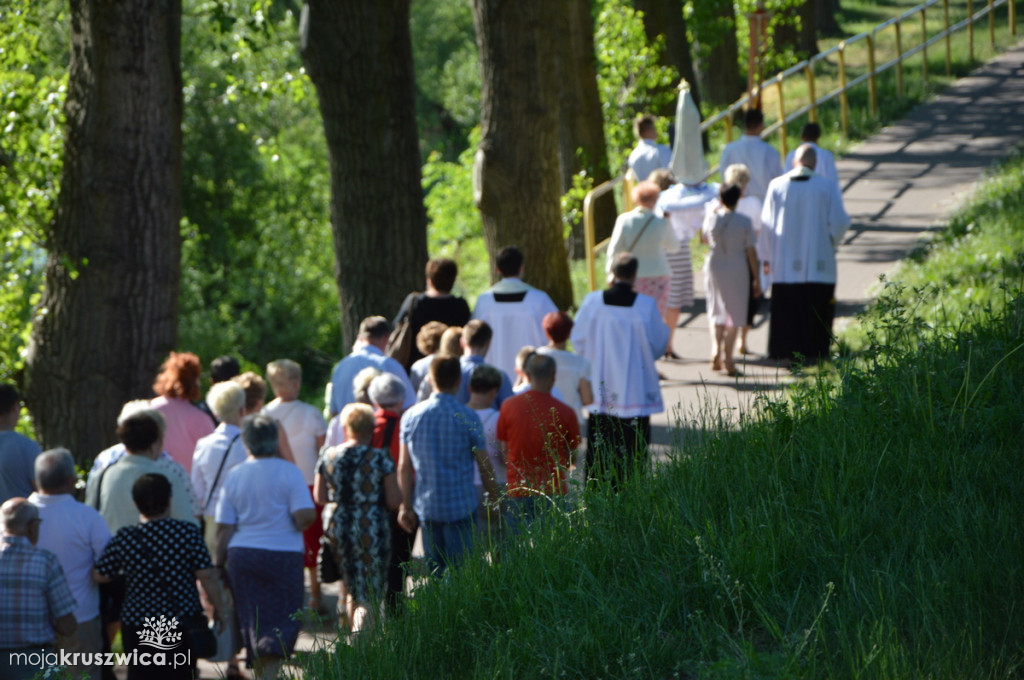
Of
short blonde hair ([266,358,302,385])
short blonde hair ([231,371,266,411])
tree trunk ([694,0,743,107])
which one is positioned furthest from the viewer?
tree trunk ([694,0,743,107])

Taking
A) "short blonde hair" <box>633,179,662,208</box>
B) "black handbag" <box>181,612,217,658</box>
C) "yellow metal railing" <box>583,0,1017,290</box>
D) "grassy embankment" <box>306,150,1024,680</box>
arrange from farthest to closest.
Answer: "yellow metal railing" <box>583,0,1017,290</box> → "short blonde hair" <box>633,179,662,208</box> → "black handbag" <box>181,612,217,658</box> → "grassy embankment" <box>306,150,1024,680</box>

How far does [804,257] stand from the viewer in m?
10.1

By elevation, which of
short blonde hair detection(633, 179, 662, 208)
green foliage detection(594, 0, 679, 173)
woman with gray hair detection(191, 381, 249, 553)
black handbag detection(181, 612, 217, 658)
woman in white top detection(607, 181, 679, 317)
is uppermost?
green foliage detection(594, 0, 679, 173)

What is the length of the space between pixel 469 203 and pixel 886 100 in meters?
12.2

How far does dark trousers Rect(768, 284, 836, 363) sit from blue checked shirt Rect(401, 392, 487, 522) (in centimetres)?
437

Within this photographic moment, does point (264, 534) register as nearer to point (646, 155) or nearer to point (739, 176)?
point (739, 176)

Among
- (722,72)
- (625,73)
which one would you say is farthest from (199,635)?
(722,72)

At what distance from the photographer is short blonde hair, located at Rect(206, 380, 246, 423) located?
711cm

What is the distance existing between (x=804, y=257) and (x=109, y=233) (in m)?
5.44

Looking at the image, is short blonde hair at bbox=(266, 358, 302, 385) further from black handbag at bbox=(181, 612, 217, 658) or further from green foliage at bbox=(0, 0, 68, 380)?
green foliage at bbox=(0, 0, 68, 380)

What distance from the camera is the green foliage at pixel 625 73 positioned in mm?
16656

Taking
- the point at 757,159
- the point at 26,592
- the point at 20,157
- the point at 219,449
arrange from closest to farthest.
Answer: the point at 26,592
the point at 219,449
the point at 20,157
the point at 757,159

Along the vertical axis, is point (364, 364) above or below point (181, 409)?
above

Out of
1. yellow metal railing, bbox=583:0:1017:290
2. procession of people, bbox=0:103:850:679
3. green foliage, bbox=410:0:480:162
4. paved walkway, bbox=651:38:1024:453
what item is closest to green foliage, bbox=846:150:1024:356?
paved walkway, bbox=651:38:1024:453
